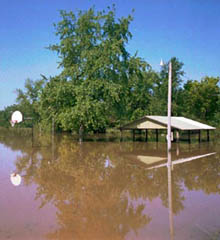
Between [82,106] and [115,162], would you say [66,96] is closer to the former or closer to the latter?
[82,106]

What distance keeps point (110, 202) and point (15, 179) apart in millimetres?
5038

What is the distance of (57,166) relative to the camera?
47.8 ft

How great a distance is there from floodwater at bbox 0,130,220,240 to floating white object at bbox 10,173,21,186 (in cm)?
22

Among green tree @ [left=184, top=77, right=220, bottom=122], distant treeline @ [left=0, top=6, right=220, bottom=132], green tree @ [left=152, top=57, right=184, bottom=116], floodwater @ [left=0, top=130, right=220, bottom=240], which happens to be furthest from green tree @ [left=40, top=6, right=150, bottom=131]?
green tree @ [left=184, top=77, right=220, bottom=122]

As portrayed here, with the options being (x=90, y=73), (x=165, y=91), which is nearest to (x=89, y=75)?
(x=90, y=73)

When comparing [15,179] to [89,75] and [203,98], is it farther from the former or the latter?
[203,98]

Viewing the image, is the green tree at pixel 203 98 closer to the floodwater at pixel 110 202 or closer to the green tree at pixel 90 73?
the green tree at pixel 90 73

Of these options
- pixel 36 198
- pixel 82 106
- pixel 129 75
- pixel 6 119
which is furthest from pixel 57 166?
pixel 6 119

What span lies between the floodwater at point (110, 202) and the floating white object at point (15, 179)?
22 centimetres

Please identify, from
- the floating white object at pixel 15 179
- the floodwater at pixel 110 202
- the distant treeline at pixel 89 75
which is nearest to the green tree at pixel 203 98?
the distant treeline at pixel 89 75

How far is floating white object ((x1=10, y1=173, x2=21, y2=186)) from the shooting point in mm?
10770

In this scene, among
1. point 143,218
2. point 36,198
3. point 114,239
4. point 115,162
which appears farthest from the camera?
point 115,162

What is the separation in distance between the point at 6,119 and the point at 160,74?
57674 mm

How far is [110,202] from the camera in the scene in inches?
329
